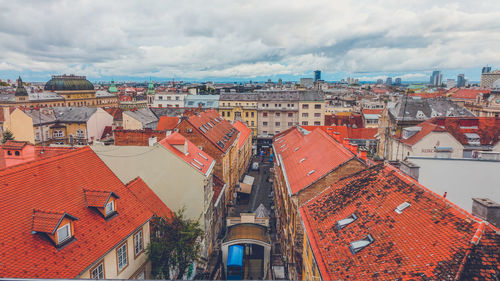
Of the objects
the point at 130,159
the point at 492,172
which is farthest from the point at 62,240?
the point at 492,172

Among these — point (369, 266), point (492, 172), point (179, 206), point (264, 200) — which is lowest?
point (264, 200)

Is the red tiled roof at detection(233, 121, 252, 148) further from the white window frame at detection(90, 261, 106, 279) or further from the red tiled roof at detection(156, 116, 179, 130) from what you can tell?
the white window frame at detection(90, 261, 106, 279)

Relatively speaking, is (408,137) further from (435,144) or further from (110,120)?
(110,120)

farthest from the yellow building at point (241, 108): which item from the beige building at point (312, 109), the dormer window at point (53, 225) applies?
the dormer window at point (53, 225)

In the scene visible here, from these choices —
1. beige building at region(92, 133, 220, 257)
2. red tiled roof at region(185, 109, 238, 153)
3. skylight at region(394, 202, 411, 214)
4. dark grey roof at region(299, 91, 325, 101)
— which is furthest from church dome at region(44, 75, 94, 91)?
skylight at region(394, 202, 411, 214)

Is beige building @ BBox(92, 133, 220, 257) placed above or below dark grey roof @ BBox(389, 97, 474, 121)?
below

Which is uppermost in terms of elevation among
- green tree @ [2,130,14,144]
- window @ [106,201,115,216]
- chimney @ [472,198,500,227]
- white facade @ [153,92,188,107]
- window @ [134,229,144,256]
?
white facade @ [153,92,188,107]
